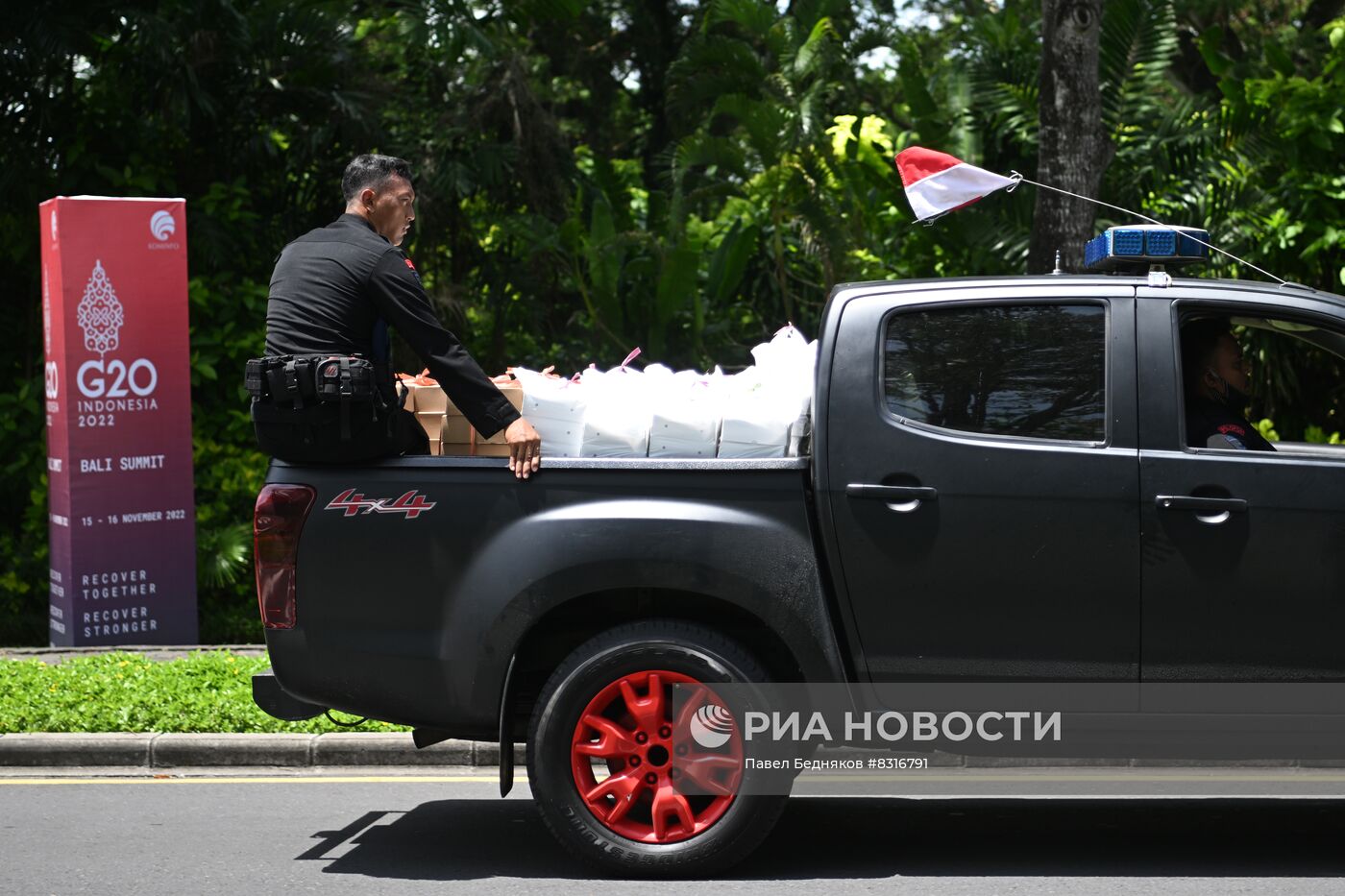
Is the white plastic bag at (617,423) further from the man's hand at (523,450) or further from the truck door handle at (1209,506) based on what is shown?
the truck door handle at (1209,506)

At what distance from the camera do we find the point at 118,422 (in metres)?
9.72

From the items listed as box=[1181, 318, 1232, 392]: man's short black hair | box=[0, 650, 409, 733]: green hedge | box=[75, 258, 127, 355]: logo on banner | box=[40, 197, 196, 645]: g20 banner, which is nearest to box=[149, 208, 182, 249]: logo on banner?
box=[40, 197, 196, 645]: g20 banner

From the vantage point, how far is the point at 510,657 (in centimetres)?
488

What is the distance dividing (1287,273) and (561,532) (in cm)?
816

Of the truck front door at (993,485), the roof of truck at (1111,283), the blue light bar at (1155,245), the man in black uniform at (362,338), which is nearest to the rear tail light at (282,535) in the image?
the man in black uniform at (362,338)

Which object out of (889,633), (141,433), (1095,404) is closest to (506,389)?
(889,633)

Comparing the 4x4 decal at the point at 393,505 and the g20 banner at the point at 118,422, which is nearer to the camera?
the 4x4 decal at the point at 393,505

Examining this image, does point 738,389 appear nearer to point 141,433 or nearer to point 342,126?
point 141,433

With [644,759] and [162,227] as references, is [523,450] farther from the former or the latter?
[162,227]

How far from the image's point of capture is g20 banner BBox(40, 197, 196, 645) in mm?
9539

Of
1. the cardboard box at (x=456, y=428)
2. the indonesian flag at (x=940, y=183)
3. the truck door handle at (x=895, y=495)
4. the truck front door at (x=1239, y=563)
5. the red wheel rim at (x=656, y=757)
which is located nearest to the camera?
the truck front door at (x=1239, y=563)

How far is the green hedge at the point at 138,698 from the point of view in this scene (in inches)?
274

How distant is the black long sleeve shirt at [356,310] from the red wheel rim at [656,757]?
1011mm

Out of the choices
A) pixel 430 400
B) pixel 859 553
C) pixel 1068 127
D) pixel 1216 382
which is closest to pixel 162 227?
pixel 430 400
